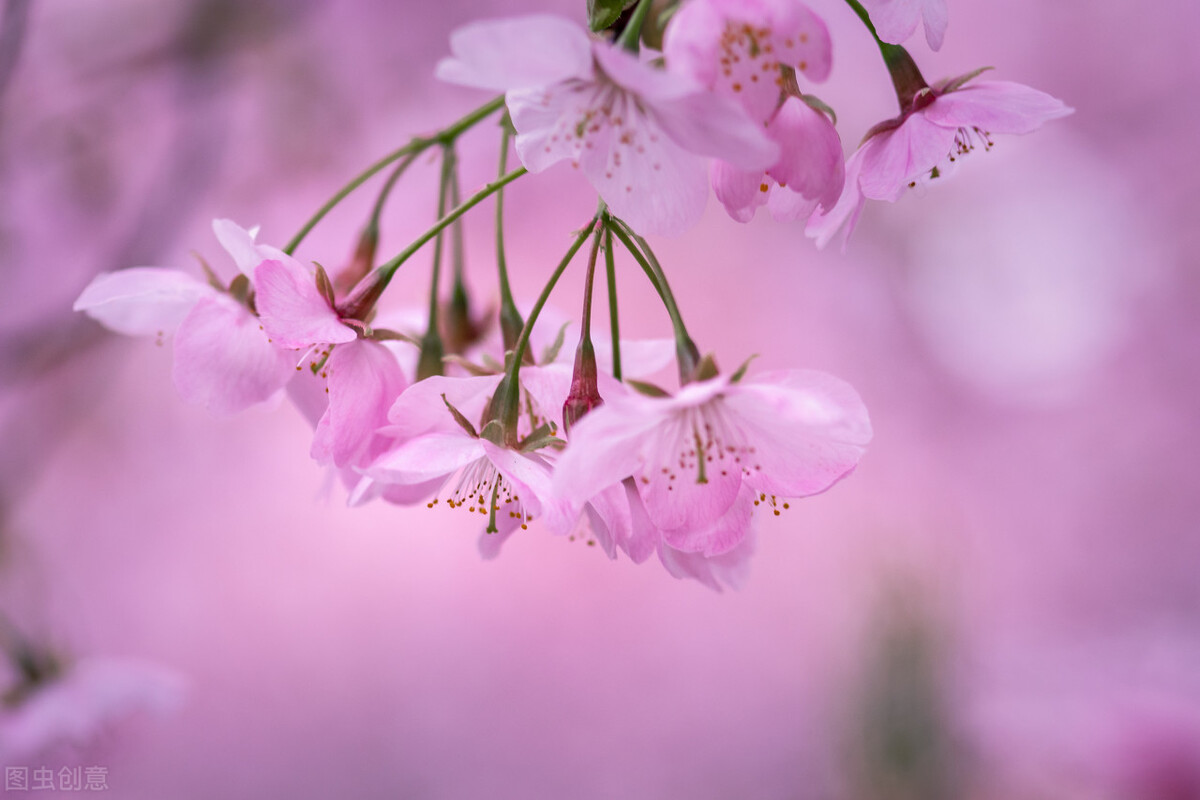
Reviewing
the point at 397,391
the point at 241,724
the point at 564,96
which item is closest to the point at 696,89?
the point at 564,96

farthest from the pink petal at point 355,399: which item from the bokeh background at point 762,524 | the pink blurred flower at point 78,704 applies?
the bokeh background at point 762,524

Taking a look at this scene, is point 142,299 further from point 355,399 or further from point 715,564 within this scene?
point 715,564

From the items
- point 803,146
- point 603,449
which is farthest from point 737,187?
point 603,449

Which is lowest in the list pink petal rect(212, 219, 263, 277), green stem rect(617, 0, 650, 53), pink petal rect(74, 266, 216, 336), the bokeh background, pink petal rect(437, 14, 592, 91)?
the bokeh background

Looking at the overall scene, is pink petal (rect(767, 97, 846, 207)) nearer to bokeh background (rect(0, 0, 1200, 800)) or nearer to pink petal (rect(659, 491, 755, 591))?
pink petal (rect(659, 491, 755, 591))

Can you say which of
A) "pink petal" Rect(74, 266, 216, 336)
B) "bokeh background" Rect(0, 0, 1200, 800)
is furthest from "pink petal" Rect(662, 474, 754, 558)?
"bokeh background" Rect(0, 0, 1200, 800)

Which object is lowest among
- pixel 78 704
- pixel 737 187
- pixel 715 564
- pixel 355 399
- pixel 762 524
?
pixel 762 524

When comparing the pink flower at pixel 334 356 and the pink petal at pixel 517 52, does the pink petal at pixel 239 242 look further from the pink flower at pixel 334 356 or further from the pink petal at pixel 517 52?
the pink petal at pixel 517 52
